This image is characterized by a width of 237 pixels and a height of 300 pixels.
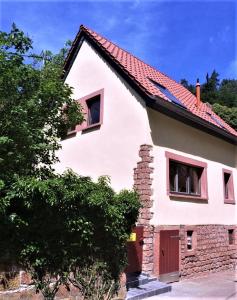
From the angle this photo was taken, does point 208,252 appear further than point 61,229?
Yes

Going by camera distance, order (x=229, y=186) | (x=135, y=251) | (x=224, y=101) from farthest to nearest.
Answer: (x=224, y=101)
(x=229, y=186)
(x=135, y=251)

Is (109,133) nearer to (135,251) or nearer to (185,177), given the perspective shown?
(185,177)

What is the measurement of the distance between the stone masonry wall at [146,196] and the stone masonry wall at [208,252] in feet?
5.71

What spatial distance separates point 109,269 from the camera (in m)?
7.36

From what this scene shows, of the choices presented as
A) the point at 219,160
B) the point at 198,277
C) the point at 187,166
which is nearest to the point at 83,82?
the point at 187,166

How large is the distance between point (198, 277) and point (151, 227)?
3151 mm

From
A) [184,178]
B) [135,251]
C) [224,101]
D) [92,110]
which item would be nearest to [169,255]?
[135,251]

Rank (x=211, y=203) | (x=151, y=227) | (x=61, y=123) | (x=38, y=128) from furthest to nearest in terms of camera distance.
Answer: (x=211, y=203), (x=151, y=227), (x=61, y=123), (x=38, y=128)

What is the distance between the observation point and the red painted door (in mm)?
10164

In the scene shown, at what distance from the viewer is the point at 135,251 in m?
10.4

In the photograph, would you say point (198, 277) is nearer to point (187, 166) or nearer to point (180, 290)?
point (180, 290)

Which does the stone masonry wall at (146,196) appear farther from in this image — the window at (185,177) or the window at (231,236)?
the window at (231,236)

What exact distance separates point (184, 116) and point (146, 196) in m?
3.22

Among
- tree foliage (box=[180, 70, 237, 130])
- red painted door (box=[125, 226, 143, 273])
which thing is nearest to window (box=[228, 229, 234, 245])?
red painted door (box=[125, 226, 143, 273])
